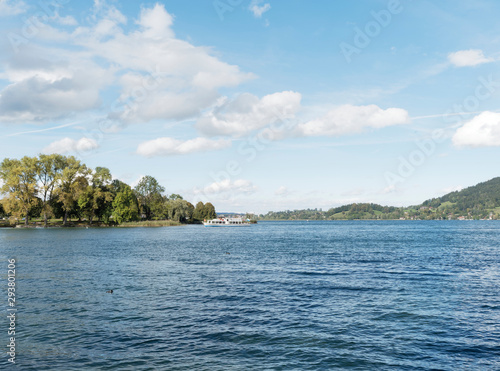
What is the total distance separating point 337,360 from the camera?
18.8 metres

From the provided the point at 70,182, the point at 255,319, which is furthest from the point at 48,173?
the point at 255,319

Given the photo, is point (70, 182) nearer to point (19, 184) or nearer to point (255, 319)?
point (19, 184)

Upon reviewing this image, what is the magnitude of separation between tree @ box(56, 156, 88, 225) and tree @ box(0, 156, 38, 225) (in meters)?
9.43

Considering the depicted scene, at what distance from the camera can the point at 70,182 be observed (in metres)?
152

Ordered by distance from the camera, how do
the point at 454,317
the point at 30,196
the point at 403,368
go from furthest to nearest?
the point at 30,196 < the point at 454,317 < the point at 403,368

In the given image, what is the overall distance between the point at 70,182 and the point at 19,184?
18.1 m

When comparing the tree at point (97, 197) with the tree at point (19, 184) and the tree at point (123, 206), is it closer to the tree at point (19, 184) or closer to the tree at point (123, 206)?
the tree at point (123, 206)

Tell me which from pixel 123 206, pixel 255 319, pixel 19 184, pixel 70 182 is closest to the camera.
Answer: pixel 255 319

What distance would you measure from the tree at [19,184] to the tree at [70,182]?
9.43 metres

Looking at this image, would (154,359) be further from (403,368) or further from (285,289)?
(285,289)

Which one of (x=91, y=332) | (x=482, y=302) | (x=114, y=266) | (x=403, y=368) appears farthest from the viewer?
(x=114, y=266)

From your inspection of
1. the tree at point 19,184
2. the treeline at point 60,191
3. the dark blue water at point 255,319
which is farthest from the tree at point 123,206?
the dark blue water at point 255,319

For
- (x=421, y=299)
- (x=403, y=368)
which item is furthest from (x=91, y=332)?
(x=421, y=299)

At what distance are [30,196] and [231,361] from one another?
146694mm
